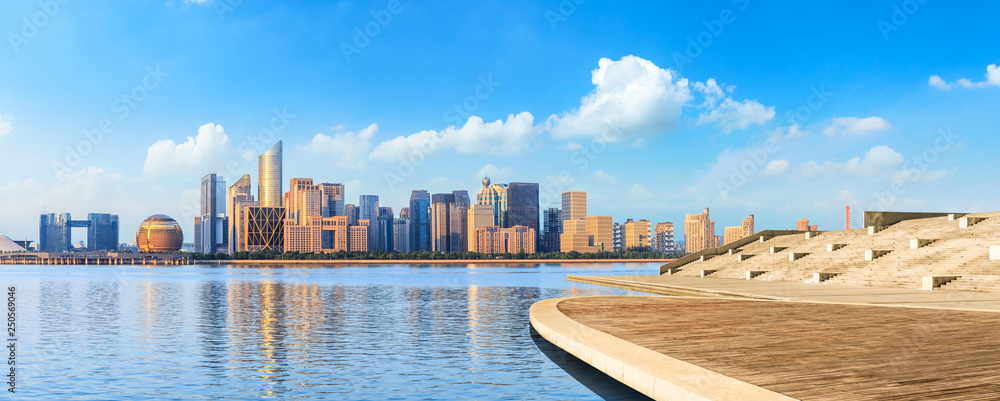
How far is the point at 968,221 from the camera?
51375mm

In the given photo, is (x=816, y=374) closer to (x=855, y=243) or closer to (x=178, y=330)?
(x=178, y=330)

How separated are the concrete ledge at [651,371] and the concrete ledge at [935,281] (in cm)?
2531

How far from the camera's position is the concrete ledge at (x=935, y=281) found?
36969mm

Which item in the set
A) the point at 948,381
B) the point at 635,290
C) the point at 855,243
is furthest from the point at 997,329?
the point at 855,243

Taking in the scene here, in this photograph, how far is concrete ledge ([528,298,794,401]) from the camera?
1078 centimetres

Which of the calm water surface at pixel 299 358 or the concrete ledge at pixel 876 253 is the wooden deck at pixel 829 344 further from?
the concrete ledge at pixel 876 253

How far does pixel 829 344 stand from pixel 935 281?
25991 millimetres

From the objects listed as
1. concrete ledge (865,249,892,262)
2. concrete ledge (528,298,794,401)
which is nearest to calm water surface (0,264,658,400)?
concrete ledge (528,298,794,401)

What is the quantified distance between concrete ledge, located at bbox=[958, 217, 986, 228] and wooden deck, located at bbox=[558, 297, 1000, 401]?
3021 centimetres

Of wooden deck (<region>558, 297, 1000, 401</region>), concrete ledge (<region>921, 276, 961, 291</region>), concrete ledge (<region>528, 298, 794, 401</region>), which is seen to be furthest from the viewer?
concrete ledge (<region>921, 276, 961, 291</region>)

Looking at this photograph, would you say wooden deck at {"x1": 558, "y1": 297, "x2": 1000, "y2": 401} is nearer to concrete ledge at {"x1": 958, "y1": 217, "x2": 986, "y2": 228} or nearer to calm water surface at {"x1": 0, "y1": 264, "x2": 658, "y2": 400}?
calm water surface at {"x1": 0, "y1": 264, "x2": 658, "y2": 400}

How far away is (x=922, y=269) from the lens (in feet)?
136

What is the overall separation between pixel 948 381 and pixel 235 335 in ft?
77.1

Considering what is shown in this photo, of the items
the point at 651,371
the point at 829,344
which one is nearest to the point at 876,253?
the point at 829,344
